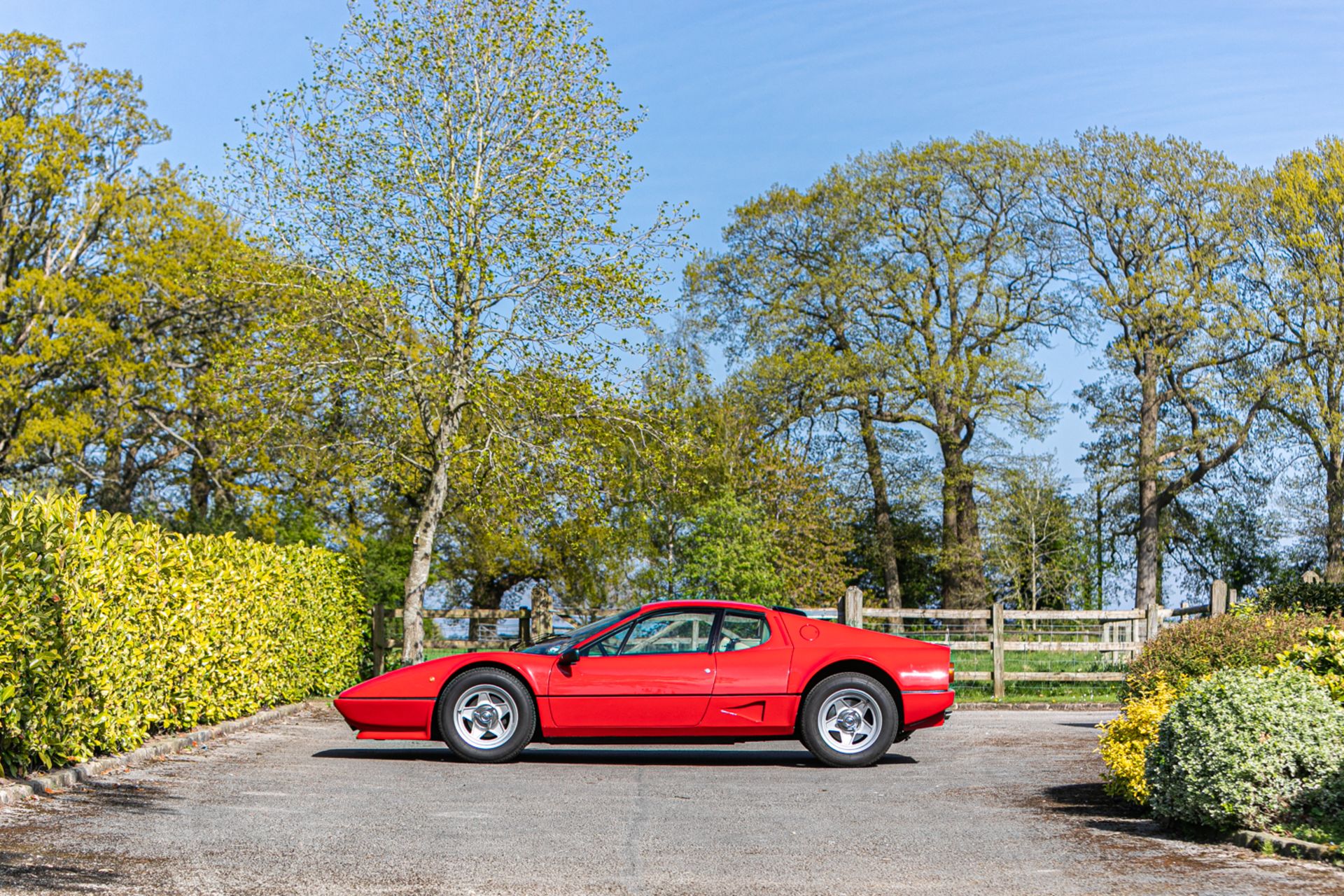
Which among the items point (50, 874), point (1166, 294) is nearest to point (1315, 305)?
point (1166, 294)

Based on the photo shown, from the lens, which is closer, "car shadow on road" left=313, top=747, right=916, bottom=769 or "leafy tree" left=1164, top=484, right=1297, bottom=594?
"car shadow on road" left=313, top=747, right=916, bottom=769

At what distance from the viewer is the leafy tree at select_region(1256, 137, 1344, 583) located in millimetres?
35281

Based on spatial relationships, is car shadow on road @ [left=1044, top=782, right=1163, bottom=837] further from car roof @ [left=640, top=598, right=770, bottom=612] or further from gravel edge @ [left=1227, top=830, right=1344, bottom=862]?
Answer: car roof @ [left=640, top=598, right=770, bottom=612]

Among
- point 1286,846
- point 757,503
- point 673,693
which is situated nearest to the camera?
point 1286,846

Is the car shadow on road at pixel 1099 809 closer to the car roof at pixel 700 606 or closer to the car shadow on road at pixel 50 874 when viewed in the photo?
the car roof at pixel 700 606

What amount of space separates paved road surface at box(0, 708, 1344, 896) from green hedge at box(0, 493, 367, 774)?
0.60 metres

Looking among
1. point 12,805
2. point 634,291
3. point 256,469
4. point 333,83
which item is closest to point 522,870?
point 12,805

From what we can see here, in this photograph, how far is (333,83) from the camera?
23.3 m

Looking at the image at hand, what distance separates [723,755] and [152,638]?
529 cm

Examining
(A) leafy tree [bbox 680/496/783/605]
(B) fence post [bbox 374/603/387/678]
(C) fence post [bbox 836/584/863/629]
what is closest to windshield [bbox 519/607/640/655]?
(C) fence post [bbox 836/584/863/629]

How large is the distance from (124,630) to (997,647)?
15.0 m

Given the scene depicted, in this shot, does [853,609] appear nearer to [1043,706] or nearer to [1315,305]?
[1043,706]

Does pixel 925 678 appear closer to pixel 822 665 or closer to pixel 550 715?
pixel 822 665

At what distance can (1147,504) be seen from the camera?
40094mm
